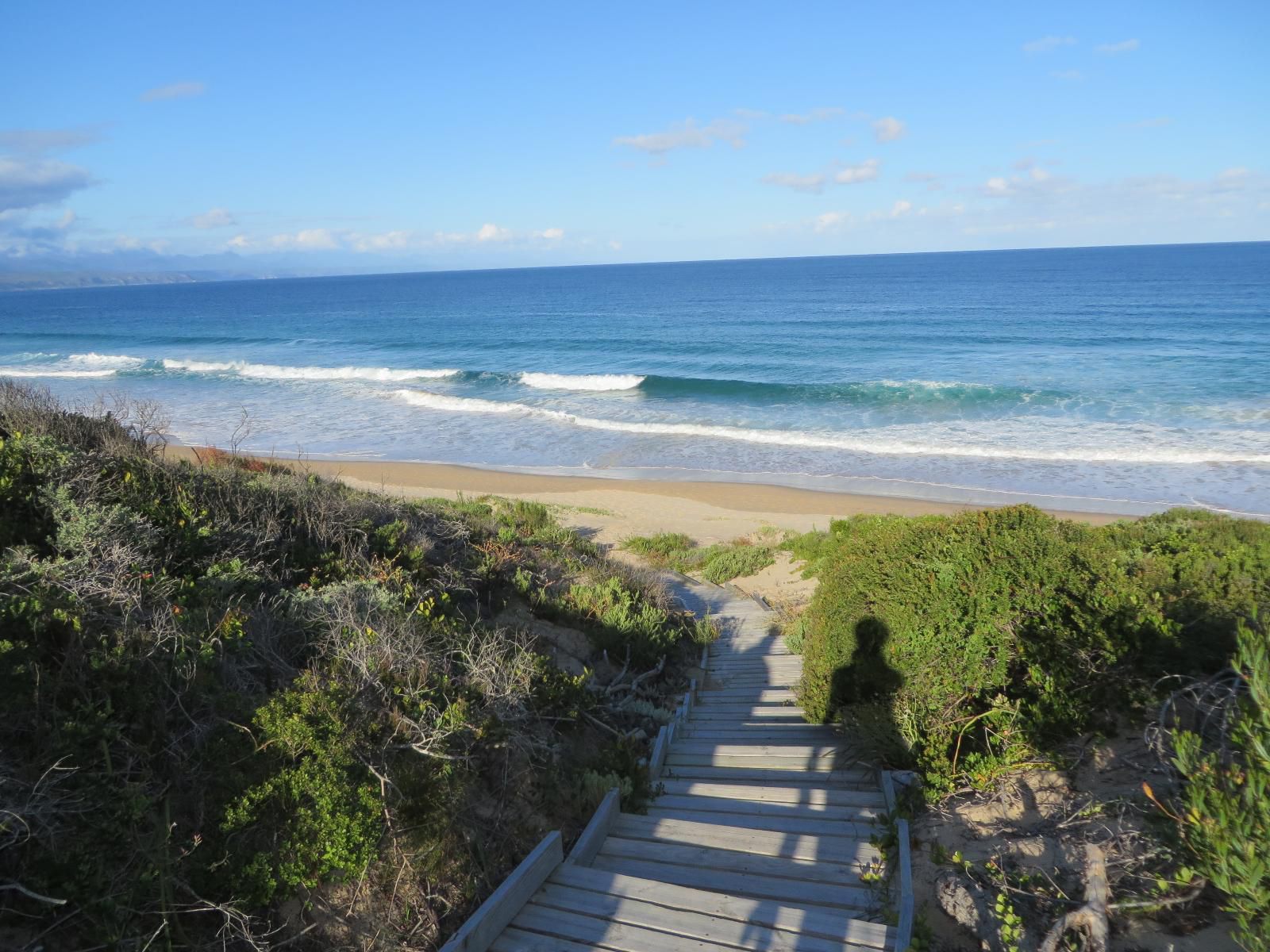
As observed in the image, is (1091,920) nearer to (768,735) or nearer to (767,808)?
(767,808)

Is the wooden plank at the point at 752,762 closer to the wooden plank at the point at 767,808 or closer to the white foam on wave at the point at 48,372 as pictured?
the wooden plank at the point at 767,808

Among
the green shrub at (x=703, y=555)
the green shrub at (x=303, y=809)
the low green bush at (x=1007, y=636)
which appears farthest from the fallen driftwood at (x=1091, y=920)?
the green shrub at (x=703, y=555)

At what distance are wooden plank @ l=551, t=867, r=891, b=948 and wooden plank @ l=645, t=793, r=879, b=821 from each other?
3.56 ft

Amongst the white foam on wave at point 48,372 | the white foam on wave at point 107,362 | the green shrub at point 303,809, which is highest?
the white foam on wave at point 107,362

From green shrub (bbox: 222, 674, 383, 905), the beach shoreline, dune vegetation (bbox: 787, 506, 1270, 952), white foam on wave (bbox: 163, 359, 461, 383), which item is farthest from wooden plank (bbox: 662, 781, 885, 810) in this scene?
white foam on wave (bbox: 163, 359, 461, 383)

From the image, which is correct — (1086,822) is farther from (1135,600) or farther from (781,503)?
(781,503)

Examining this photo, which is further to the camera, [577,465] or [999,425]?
[999,425]

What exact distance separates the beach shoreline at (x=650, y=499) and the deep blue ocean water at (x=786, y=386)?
1126 millimetres

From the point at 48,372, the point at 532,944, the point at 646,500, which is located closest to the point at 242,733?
the point at 532,944

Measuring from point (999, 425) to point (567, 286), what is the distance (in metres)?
92.5

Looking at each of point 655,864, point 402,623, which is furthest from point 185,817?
point 655,864

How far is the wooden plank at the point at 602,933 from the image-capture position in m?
3.33

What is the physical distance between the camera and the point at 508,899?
357 centimetres

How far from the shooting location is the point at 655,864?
4.18m
